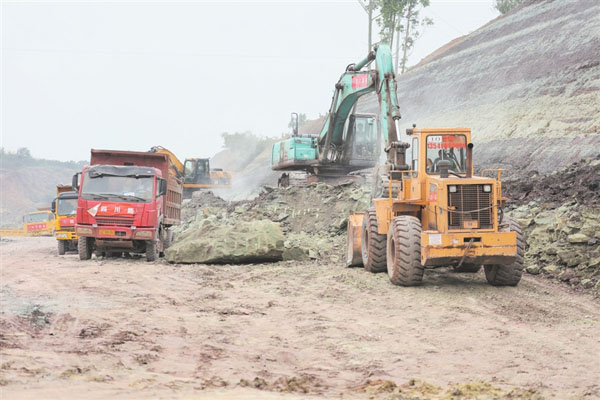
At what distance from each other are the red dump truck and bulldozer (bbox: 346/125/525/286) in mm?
7349

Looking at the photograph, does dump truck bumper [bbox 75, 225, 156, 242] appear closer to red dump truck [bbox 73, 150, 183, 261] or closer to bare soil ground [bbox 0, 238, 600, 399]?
red dump truck [bbox 73, 150, 183, 261]

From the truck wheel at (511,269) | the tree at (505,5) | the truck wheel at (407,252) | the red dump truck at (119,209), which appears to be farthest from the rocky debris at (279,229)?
the tree at (505,5)

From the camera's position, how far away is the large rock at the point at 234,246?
1697cm

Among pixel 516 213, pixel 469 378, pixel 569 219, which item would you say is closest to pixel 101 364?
pixel 469 378

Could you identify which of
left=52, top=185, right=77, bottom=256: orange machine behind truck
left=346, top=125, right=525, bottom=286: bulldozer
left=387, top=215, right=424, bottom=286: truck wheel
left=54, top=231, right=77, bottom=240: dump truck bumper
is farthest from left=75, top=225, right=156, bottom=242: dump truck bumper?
left=387, top=215, right=424, bottom=286: truck wheel

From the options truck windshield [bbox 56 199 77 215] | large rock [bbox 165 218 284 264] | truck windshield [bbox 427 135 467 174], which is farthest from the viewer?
truck windshield [bbox 56 199 77 215]

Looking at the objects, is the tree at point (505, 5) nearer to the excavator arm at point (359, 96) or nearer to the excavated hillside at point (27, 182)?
the excavator arm at point (359, 96)

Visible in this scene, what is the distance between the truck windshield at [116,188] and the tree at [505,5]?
52188mm

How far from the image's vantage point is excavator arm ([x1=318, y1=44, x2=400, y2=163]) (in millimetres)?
17062

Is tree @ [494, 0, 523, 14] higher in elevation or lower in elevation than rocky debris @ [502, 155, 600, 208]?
higher

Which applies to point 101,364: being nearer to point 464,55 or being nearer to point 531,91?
point 531,91

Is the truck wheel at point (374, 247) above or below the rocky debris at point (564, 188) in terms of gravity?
below

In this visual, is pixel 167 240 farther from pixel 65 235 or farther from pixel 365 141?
pixel 365 141

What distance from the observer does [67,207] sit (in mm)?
24531
